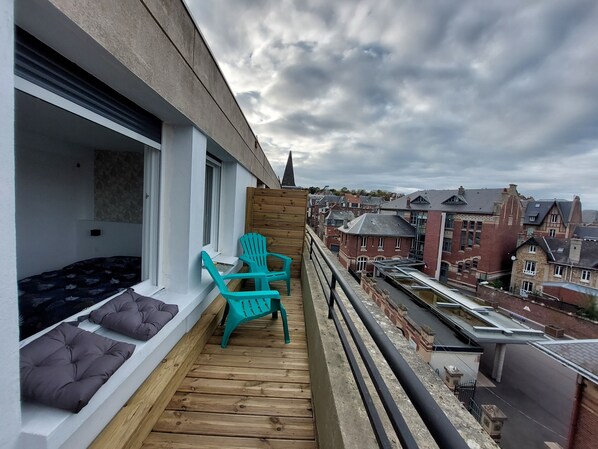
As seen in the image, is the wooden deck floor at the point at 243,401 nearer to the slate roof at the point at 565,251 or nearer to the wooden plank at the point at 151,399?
the wooden plank at the point at 151,399

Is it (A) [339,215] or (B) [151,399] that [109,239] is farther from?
(A) [339,215]

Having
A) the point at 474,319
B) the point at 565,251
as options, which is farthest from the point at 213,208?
the point at 565,251

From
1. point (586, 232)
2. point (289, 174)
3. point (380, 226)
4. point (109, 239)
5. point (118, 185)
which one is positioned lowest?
point (380, 226)

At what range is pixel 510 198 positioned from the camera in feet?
72.3

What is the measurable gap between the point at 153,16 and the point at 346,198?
3787 cm

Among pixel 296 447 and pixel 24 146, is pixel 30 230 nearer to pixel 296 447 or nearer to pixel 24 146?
pixel 24 146

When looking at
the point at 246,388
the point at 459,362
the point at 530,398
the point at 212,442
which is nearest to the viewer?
the point at 212,442

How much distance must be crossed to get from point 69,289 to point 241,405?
1.99m

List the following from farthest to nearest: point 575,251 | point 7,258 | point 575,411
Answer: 1. point 575,251
2. point 575,411
3. point 7,258

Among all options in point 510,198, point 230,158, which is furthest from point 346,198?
point 230,158

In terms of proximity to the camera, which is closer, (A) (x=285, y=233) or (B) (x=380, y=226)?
(A) (x=285, y=233)

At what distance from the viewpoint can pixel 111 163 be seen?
3998mm

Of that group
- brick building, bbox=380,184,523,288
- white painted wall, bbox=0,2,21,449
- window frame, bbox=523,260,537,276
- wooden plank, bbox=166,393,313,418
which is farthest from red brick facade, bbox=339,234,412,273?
white painted wall, bbox=0,2,21,449

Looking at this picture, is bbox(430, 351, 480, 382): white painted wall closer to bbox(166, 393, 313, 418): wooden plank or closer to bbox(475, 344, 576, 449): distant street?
bbox(475, 344, 576, 449): distant street
